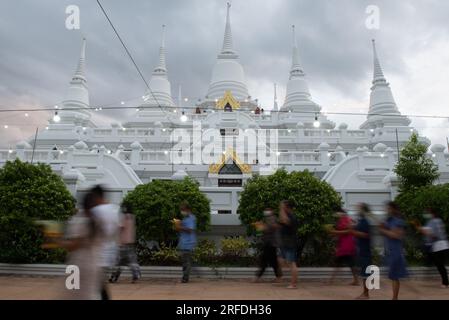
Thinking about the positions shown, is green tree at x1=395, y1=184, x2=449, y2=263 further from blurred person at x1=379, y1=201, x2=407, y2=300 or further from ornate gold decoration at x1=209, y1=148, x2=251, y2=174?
ornate gold decoration at x1=209, y1=148, x2=251, y2=174

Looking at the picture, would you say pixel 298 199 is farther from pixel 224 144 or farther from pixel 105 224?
pixel 224 144

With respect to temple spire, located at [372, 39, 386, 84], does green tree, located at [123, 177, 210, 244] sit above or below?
below

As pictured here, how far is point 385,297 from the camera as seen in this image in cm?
707

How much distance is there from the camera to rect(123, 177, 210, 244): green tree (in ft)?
34.9

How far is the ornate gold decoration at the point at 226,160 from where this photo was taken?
2352 cm

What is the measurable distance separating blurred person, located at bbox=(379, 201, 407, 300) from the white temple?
6331 millimetres

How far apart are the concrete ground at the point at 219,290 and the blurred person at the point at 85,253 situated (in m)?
2.59

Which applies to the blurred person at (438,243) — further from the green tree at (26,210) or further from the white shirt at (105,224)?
the green tree at (26,210)

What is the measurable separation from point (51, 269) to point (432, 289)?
363 inches

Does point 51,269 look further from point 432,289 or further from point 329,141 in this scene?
point 329,141

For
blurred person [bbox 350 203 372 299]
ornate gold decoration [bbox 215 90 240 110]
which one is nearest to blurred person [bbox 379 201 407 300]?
blurred person [bbox 350 203 372 299]

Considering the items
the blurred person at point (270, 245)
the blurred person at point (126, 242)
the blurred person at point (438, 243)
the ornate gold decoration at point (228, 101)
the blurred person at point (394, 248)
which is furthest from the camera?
the ornate gold decoration at point (228, 101)

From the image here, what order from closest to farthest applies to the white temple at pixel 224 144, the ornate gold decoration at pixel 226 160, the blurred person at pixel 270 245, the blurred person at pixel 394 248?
the blurred person at pixel 394 248
the blurred person at pixel 270 245
the white temple at pixel 224 144
the ornate gold decoration at pixel 226 160

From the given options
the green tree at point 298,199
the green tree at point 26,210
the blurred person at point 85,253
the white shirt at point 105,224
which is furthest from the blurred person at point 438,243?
the green tree at point 26,210
